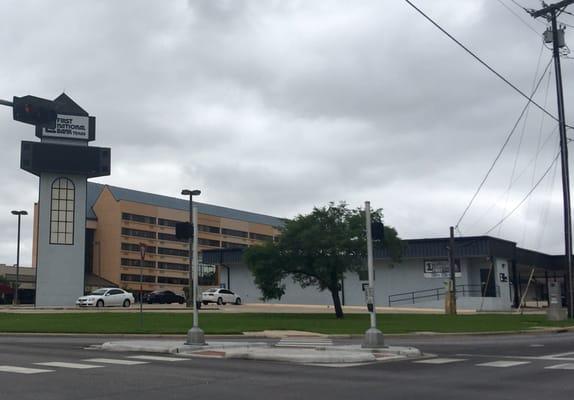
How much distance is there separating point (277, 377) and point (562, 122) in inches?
1192

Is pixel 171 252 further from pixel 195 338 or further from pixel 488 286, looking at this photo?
pixel 195 338

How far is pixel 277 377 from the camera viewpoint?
43.0 feet

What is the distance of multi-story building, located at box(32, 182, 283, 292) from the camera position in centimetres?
9844

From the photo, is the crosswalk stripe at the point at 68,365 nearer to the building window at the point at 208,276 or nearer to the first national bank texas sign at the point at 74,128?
the first national bank texas sign at the point at 74,128

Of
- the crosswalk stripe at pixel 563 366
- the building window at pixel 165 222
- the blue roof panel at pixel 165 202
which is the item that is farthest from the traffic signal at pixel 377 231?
the building window at pixel 165 222

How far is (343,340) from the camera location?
2467 cm

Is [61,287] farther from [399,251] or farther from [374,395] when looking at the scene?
[374,395]

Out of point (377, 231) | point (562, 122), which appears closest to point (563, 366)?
point (377, 231)

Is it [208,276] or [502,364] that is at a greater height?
[208,276]

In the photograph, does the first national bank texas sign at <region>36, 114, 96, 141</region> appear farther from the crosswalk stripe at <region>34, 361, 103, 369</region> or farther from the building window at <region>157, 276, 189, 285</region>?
the crosswalk stripe at <region>34, 361, 103, 369</region>

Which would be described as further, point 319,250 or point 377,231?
point 319,250

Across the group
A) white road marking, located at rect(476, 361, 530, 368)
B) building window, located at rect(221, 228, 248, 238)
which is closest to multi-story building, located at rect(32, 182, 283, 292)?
building window, located at rect(221, 228, 248, 238)

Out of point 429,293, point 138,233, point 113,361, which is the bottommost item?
point 113,361

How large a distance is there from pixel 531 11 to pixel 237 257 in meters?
34.6
